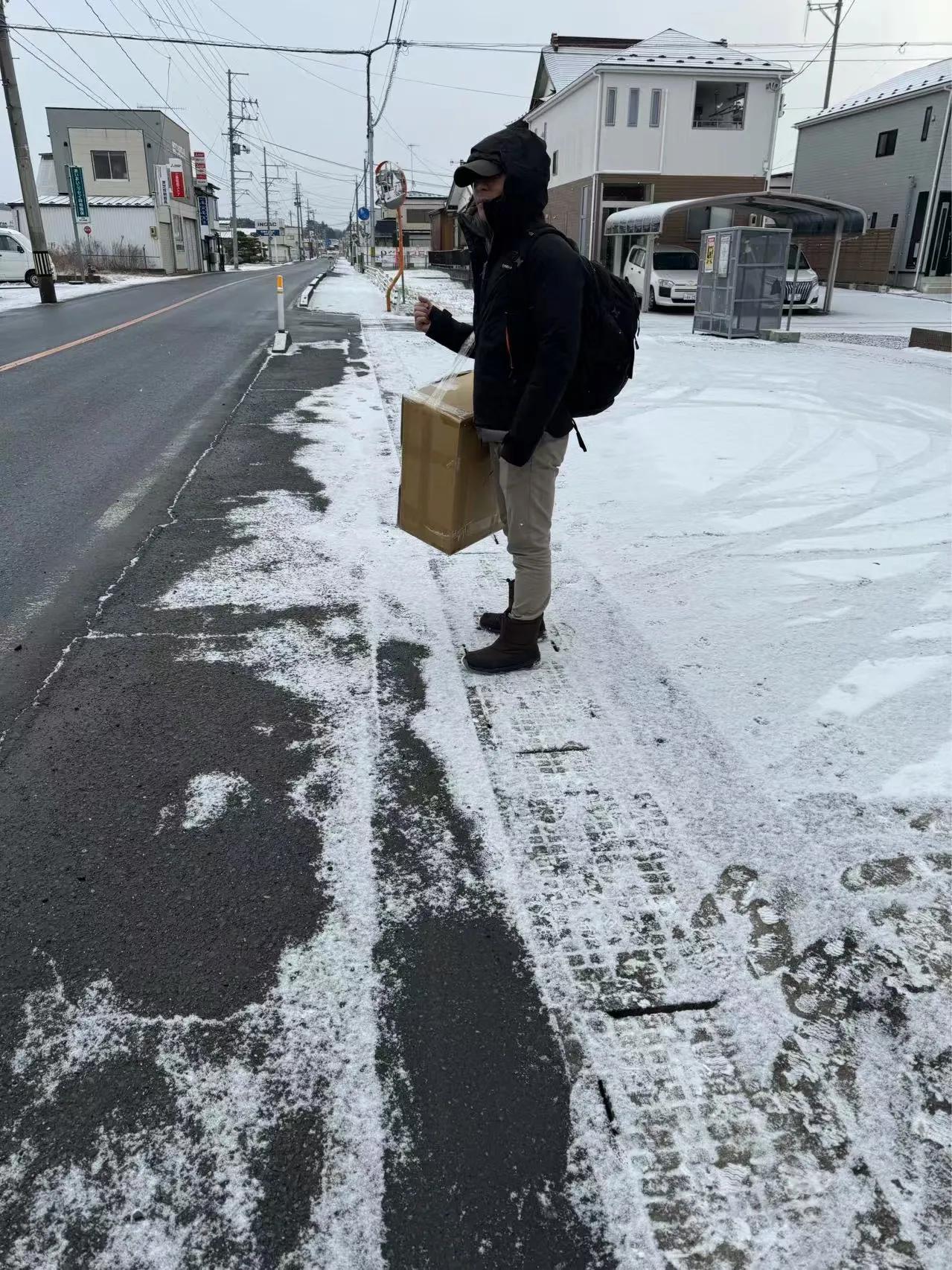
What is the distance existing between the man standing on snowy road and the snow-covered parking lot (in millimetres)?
762

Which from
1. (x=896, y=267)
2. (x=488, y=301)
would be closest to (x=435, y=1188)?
(x=488, y=301)

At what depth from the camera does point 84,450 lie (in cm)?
684

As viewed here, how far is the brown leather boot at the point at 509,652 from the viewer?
134 inches

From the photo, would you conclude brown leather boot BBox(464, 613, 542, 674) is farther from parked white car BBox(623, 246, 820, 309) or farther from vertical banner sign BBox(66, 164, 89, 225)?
vertical banner sign BBox(66, 164, 89, 225)

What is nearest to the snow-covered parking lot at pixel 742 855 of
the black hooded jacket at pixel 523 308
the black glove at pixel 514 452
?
the black glove at pixel 514 452

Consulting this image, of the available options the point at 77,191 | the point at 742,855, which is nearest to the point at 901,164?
the point at 77,191

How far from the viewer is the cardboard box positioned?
3250 mm

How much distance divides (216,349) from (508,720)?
38.7ft

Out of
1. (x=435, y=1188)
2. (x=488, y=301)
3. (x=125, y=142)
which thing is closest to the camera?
(x=435, y=1188)

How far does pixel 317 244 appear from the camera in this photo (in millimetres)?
174250

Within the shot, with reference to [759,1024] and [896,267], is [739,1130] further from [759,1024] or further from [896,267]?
[896,267]

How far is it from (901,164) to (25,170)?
27.3m

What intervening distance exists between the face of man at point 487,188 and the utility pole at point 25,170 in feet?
75.3

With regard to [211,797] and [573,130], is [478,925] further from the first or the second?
[573,130]
